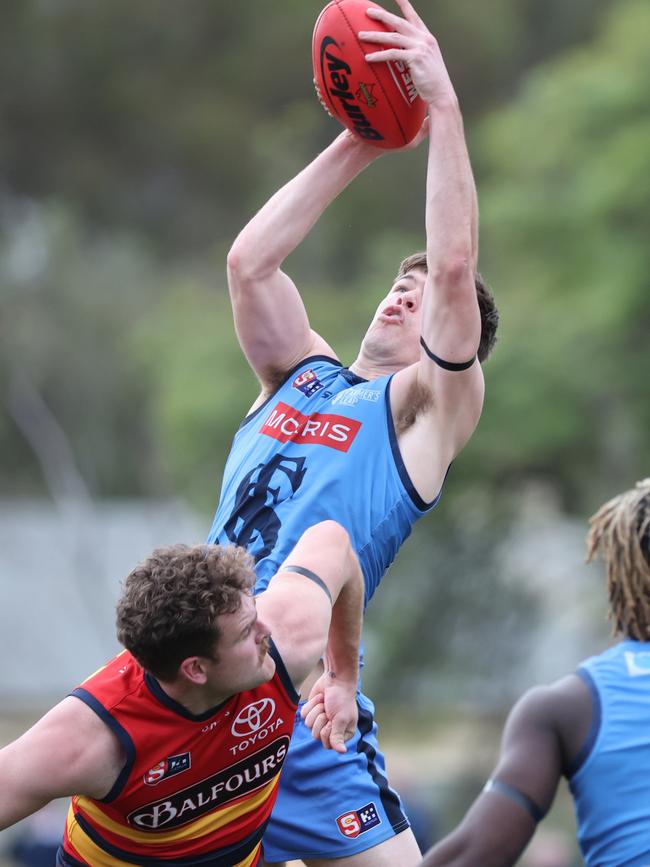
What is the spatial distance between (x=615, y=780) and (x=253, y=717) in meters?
0.95

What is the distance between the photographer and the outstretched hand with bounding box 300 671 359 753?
3.85 meters

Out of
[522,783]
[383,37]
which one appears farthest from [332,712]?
[383,37]

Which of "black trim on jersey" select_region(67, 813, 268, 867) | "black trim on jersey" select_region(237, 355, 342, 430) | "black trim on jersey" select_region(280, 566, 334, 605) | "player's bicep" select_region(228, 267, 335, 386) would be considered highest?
"player's bicep" select_region(228, 267, 335, 386)

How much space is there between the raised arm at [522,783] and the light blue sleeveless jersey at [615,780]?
0.13ft


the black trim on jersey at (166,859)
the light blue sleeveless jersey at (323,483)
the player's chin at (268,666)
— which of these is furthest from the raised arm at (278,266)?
the black trim on jersey at (166,859)

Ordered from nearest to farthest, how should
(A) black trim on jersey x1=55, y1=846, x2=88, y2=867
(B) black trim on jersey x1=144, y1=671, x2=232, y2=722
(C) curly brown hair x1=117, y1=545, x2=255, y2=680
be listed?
(C) curly brown hair x1=117, y1=545, x2=255, y2=680 → (B) black trim on jersey x1=144, y1=671, x2=232, y2=722 → (A) black trim on jersey x1=55, y1=846, x2=88, y2=867

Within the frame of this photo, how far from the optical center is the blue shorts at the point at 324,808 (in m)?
4.18

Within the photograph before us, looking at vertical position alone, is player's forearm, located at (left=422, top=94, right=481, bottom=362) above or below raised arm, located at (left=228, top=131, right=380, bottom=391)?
below

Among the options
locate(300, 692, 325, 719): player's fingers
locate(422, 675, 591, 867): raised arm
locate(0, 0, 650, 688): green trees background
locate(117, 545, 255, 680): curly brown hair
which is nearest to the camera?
locate(422, 675, 591, 867): raised arm

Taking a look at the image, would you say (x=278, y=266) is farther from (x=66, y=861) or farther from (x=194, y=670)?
(x=66, y=861)

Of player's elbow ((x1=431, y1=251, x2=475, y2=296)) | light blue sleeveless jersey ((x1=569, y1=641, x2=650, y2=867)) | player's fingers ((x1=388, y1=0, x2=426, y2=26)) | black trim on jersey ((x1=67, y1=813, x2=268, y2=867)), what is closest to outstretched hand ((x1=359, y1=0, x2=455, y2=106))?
player's fingers ((x1=388, y1=0, x2=426, y2=26))

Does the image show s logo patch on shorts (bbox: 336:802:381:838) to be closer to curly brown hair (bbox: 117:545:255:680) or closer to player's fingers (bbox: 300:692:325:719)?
player's fingers (bbox: 300:692:325:719)

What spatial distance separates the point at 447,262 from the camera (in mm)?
4152

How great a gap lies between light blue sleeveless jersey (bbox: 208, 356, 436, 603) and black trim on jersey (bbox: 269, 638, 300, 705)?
64 centimetres
